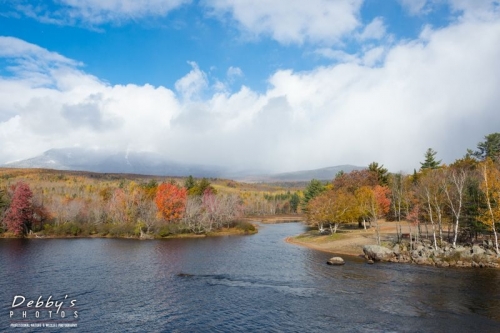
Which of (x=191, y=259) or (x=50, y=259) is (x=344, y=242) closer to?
(x=191, y=259)

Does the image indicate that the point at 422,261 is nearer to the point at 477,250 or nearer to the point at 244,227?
the point at 477,250

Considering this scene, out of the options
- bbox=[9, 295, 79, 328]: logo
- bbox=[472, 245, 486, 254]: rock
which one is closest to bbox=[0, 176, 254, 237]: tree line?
bbox=[9, 295, 79, 328]: logo

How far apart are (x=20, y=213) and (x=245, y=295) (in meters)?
96.9

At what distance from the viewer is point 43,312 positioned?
34.4 metres

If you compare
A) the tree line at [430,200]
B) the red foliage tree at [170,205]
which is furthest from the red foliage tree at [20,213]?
the tree line at [430,200]

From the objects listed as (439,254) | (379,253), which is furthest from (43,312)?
(439,254)

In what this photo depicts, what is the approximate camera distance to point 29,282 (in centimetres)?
4600

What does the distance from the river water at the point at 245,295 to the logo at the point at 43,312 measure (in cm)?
11

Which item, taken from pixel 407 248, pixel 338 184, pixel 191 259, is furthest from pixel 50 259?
pixel 338 184

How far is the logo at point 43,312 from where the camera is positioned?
31.5 meters

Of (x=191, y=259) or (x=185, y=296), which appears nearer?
(x=185, y=296)

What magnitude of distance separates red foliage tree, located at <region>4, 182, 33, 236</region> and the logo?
8056cm

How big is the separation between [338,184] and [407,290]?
81.9 m

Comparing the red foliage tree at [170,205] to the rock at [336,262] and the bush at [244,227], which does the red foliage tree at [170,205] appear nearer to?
the bush at [244,227]
